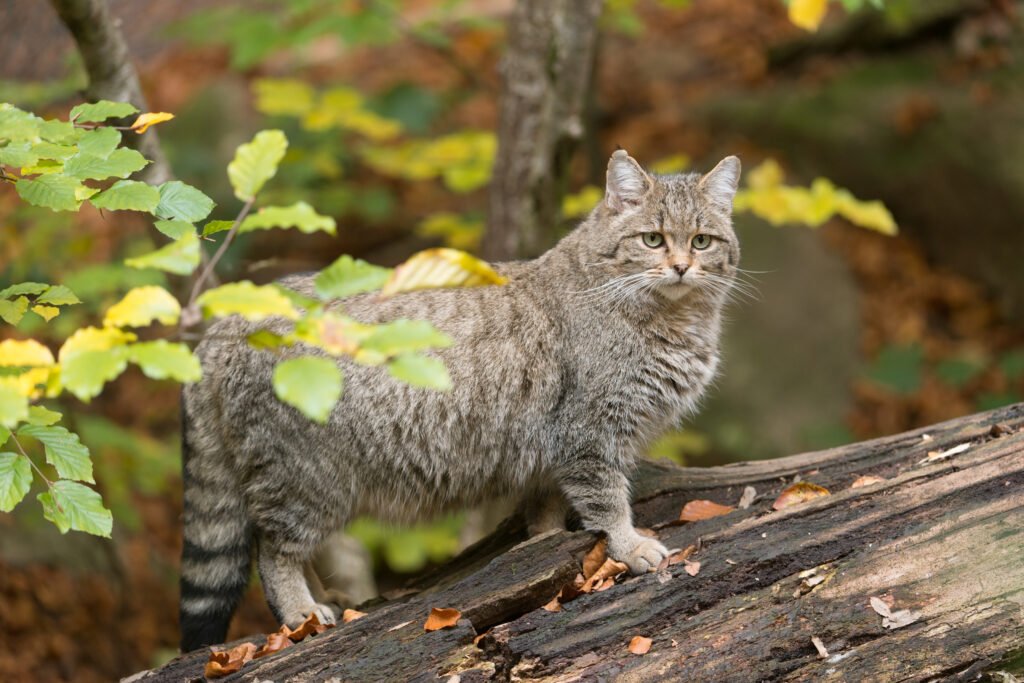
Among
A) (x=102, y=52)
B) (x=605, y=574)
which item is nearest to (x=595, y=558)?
(x=605, y=574)

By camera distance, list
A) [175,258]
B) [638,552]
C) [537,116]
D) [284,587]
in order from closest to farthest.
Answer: [175,258] < [638,552] < [284,587] < [537,116]

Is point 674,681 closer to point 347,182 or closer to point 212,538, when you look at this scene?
point 212,538

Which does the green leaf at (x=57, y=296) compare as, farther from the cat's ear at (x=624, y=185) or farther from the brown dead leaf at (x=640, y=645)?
the cat's ear at (x=624, y=185)

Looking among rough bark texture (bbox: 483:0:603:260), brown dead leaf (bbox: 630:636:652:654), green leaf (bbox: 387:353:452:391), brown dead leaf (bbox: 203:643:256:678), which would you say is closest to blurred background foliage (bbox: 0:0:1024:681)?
rough bark texture (bbox: 483:0:603:260)

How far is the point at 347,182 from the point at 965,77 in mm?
6292

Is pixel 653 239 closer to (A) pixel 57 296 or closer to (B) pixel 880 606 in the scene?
(B) pixel 880 606

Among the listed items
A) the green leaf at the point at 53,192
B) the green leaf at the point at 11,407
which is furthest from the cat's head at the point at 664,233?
the green leaf at the point at 11,407

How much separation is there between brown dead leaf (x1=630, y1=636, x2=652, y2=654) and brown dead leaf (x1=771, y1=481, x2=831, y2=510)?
3.25 feet

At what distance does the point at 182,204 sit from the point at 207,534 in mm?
2025

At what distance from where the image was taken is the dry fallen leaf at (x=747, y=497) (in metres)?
4.54

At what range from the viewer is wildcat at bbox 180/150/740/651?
447 cm

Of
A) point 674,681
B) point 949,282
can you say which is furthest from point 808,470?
point 949,282

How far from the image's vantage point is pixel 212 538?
455cm

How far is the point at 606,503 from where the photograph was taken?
14.6ft
